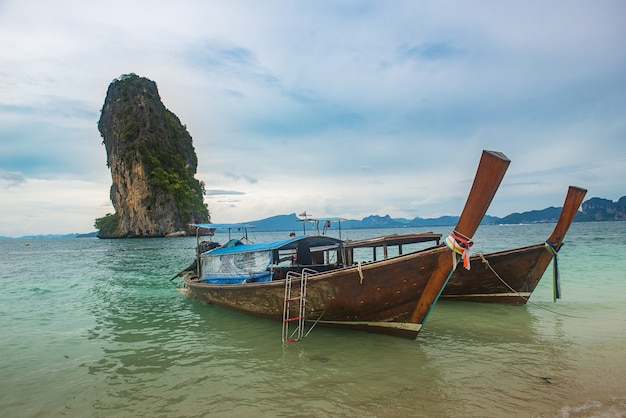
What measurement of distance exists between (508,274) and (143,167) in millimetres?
73480

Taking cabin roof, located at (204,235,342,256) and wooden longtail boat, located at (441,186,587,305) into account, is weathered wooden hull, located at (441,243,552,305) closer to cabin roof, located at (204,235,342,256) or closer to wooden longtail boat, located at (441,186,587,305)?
wooden longtail boat, located at (441,186,587,305)

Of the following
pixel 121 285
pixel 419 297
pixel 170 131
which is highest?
pixel 170 131

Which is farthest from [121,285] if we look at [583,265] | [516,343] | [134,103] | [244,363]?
[134,103]

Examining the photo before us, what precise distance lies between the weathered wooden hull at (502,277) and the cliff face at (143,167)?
6575 centimetres

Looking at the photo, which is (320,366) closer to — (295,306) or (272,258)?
(295,306)

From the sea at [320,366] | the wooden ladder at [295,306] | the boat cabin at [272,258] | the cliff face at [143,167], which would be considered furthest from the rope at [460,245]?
the cliff face at [143,167]

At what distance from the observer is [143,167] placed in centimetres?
7288

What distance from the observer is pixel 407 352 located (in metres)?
6.59

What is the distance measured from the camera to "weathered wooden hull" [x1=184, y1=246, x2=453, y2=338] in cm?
648

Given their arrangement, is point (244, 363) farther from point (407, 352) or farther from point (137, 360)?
point (407, 352)

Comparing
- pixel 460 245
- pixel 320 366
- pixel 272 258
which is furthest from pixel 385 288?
pixel 272 258

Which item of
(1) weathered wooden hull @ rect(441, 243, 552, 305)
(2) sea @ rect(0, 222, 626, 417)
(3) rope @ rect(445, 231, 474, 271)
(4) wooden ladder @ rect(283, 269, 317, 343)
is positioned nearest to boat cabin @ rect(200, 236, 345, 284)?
(2) sea @ rect(0, 222, 626, 417)

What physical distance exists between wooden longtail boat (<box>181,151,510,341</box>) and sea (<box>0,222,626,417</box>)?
0.40 metres

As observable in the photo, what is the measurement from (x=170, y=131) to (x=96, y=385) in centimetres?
8619
